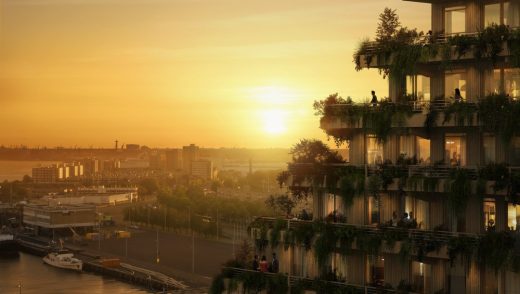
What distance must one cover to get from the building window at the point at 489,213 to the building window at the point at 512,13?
154 inches

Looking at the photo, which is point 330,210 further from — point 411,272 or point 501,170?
point 501,170

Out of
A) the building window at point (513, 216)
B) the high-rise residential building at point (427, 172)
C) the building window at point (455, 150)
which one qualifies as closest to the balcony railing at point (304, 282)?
the high-rise residential building at point (427, 172)

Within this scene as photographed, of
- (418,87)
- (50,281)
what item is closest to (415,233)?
(418,87)

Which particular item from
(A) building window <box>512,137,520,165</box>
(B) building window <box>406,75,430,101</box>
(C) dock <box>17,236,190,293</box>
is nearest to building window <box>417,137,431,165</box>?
(B) building window <box>406,75,430,101</box>

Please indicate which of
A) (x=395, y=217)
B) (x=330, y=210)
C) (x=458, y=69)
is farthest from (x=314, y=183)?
(x=458, y=69)

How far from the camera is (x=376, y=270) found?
67.9 ft

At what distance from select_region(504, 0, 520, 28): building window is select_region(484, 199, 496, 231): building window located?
392 centimetres

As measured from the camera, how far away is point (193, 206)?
131 m

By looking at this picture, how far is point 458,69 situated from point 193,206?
112 meters

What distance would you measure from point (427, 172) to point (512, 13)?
395cm

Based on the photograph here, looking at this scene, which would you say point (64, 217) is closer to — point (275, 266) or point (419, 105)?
point (275, 266)

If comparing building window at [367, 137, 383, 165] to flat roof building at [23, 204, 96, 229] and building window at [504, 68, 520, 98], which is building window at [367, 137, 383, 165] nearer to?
building window at [504, 68, 520, 98]

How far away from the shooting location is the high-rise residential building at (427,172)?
18.4 meters

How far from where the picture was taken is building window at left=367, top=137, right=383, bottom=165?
20828 millimetres
